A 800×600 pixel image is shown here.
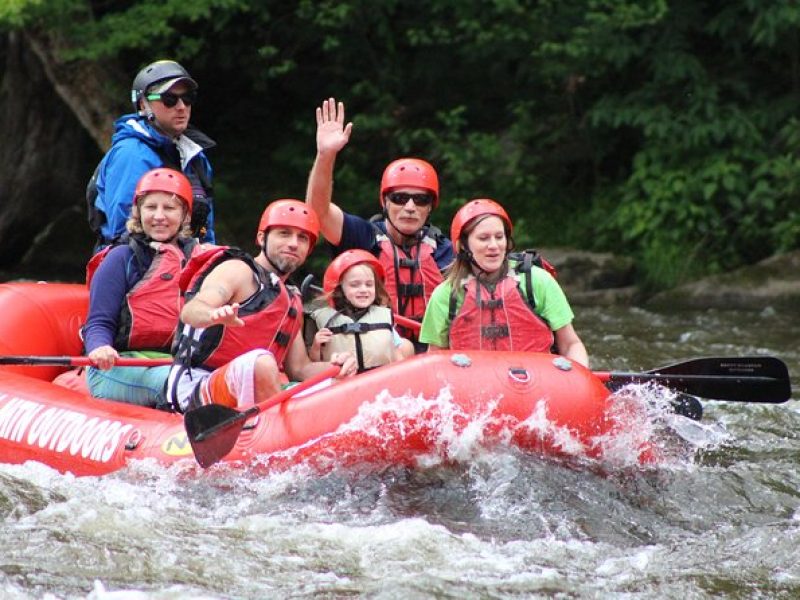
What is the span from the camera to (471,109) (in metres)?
13.5

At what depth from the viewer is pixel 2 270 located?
13.7 m

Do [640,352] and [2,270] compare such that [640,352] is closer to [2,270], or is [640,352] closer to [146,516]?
[146,516]

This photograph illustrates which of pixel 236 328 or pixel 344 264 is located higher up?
pixel 344 264

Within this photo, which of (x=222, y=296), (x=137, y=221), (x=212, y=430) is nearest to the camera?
(x=212, y=430)

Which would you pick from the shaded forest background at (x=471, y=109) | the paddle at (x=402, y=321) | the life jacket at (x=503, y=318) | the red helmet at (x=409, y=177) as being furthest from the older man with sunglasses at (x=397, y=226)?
the shaded forest background at (x=471, y=109)

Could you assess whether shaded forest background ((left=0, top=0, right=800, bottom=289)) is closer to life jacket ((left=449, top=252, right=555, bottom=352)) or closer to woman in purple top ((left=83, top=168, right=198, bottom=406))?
woman in purple top ((left=83, top=168, right=198, bottom=406))

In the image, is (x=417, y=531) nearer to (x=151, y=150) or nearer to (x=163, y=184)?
(x=163, y=184)

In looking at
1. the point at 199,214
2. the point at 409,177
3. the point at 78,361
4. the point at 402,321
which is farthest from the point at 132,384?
the point at 409,177

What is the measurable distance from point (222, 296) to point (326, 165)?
1.24 meters

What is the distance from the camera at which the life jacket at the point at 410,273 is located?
246 inches

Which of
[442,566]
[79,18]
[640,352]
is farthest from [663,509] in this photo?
[79,18]

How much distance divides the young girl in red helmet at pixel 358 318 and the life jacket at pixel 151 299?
63 cm

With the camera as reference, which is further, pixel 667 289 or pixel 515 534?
pixel 667 289

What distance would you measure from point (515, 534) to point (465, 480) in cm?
32
